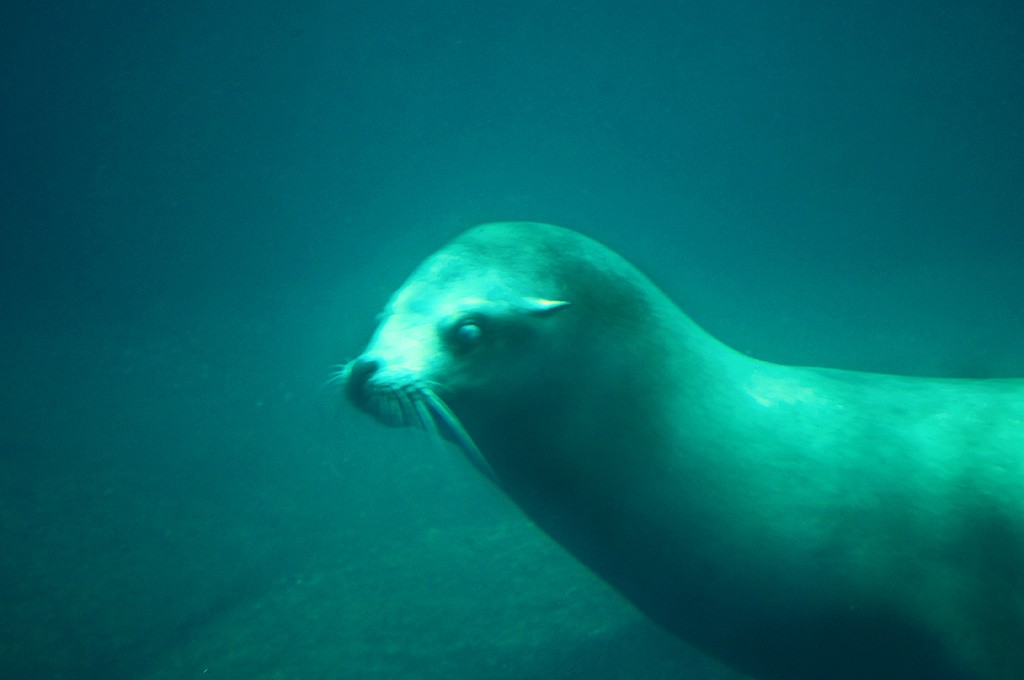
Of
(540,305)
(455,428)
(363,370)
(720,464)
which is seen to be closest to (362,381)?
(363,370)

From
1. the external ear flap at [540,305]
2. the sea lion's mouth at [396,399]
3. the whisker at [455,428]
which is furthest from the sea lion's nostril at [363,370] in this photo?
the external ear flap at [540,305]

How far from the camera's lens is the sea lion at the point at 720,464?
78.5 inches

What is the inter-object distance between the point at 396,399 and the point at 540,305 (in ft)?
1.59

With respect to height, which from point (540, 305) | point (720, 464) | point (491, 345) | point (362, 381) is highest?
point (540, 305)

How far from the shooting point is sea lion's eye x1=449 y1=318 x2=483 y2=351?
6.84ft

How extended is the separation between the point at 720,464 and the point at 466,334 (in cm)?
82

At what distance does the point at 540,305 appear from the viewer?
2.10 meters

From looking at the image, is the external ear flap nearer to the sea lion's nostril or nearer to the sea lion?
the sea lion

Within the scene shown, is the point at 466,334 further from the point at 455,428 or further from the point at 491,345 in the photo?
the point at 455,428

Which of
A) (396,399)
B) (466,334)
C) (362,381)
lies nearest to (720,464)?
(466,334)

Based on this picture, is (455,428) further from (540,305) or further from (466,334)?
(540,305)

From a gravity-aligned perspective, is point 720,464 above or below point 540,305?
below

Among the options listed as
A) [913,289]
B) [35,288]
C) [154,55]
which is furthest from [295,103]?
[913,289]

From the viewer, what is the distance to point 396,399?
2049mm
